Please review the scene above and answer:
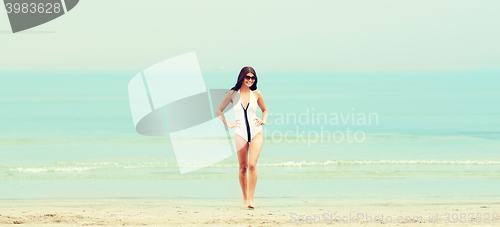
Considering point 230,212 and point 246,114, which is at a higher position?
point 246,114

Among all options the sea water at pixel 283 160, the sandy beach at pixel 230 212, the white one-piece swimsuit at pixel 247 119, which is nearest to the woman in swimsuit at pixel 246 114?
the white one-piece swimsuit at pixel 247 119

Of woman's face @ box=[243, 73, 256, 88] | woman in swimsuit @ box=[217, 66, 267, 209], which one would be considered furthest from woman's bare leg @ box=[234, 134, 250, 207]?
woman's face @ box=[243, 73, 256, 88]

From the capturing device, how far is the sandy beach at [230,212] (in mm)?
6895

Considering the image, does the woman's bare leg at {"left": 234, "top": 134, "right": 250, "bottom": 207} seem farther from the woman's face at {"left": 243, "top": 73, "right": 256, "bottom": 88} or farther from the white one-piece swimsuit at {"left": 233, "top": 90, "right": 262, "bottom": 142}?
the woman's face at {"left": 243, "top": 73, "right": 256, "bottom": 88}

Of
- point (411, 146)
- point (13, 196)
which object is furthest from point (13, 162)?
point (411, 146)

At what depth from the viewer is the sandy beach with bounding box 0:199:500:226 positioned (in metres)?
6.89

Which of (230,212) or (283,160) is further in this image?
(283,160)

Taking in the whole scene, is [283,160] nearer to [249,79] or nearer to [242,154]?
[242,154]

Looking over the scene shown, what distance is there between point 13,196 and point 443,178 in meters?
8.72

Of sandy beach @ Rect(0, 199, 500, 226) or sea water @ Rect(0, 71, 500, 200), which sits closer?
sandy beach @ Rect(0, 199, 500, 226)

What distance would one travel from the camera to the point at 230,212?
24.9ft

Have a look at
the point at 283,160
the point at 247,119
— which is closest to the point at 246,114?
the point at 247,119

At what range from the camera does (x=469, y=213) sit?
7.71 m

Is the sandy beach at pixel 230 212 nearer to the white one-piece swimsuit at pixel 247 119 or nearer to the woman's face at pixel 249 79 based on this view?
the white one-piece swimsuit at pixel 247 119
